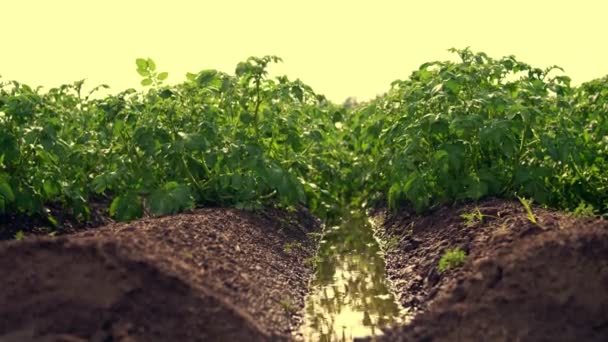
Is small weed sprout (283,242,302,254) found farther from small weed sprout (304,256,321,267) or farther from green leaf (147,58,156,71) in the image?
green leaf (147,58,156,71)

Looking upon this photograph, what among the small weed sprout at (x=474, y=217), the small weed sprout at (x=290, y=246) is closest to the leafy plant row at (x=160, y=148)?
the small weed sprout at (x=290, y=246)

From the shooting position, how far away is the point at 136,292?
6.55 m

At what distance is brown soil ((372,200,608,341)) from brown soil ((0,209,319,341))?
1.20 m

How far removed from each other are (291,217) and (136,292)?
512 cm

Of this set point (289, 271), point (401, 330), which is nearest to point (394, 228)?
point (289, 271)

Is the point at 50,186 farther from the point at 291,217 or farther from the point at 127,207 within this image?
the point at 291,217

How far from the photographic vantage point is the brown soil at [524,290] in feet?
20.9

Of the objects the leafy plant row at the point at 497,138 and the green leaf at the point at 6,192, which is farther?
the leafy plant row at the point at 497,138

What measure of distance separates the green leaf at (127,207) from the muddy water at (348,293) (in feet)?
6.54

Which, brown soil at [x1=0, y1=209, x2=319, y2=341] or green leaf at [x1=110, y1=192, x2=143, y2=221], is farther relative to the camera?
green leaf at [x1=110, y1=192, x2=143, y2=221]

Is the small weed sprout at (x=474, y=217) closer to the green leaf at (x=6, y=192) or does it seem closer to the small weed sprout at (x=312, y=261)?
the small weed sprout at (x=312, y=261)

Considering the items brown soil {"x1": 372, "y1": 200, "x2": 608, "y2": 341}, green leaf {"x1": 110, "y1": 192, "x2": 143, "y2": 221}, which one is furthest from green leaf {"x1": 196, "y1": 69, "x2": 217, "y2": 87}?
brown soil {"x1": 372, "y1": 200, "x2": 608, "y2": 341}

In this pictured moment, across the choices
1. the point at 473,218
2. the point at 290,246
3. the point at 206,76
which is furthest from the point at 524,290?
Answer: the point at 206,76

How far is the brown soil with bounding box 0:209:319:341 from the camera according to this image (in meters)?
6.35
